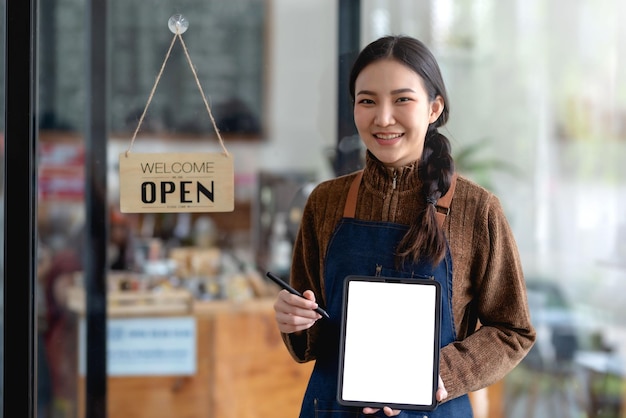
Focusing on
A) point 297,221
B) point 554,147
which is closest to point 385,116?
point 297,221

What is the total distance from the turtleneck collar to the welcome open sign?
358 mm

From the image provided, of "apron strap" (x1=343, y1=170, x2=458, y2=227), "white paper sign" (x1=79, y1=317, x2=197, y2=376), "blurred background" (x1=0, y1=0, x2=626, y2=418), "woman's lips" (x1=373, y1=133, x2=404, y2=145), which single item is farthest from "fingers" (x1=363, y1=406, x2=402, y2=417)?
"white paper sign" (x1=79, y1=317, x2=197, y2=376)

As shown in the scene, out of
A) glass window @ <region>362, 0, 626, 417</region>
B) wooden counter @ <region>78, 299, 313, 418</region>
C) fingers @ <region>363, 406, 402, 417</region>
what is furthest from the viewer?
glass window @ <region>362, 0, 626, 417</region>

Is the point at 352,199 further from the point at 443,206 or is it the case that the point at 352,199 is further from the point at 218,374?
the point at 218,374

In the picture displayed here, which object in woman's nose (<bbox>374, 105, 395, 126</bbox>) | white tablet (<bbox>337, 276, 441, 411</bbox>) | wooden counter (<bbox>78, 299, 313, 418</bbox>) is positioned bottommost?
wooden counter (<bbox>78, 299, 313, 418</bbox>)

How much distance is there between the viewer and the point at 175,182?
1534 mm

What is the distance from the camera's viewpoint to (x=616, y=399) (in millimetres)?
3158

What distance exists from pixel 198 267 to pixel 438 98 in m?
2.32

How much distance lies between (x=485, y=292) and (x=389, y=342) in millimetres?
188

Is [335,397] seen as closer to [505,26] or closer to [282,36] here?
[505,26]

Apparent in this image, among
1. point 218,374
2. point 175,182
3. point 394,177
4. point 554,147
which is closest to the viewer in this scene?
point 394,177

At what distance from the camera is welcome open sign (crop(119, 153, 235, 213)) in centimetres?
153

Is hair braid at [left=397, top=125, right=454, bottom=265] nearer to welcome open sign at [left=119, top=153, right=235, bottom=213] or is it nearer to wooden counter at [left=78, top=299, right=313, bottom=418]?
welcome open sign at [left=119, top=153, right=235, bottom=213]

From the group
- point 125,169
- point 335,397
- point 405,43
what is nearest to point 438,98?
point 405,43
